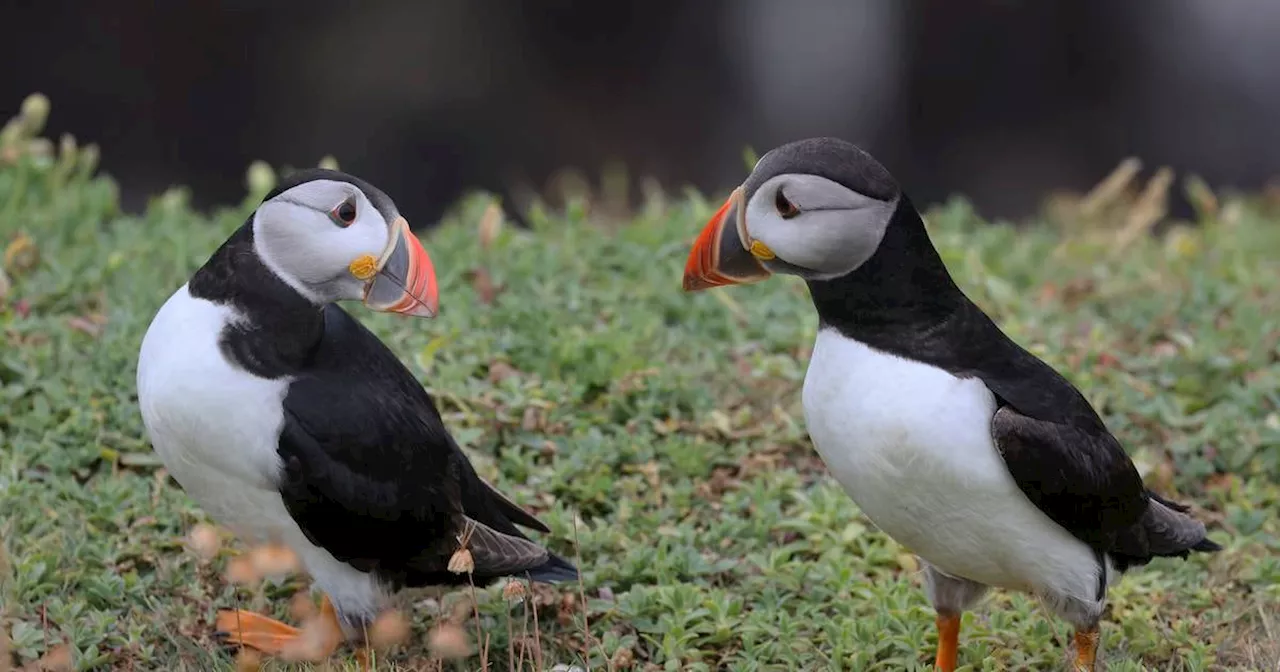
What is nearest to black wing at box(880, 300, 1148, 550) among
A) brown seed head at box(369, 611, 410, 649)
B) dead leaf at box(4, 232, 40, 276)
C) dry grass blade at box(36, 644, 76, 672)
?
brown seed head at box(369, 611, 410, 649)

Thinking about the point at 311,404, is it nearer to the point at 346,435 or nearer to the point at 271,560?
the point at 346,435

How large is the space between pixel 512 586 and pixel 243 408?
2.30 ft

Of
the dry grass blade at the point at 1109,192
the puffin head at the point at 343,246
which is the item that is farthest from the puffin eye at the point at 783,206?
the dry grass blade at the point at 1109,192

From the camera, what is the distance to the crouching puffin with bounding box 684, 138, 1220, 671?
10.7ft

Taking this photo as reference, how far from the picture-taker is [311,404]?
3.38 metres

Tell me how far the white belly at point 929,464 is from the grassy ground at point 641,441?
47cm

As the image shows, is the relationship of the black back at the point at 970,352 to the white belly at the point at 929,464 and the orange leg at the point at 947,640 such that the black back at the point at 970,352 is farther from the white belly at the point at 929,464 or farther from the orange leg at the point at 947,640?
the orange leg at the point at 947,640

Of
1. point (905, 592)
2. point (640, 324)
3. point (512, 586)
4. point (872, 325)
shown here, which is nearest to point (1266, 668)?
point (905, 592)

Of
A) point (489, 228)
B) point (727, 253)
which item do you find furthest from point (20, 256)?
point (727, 253)

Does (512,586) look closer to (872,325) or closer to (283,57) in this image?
(872,325)

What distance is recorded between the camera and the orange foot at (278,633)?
3400mm

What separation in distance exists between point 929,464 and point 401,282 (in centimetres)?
118

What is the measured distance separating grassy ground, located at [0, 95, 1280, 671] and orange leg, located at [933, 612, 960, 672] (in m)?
0.12

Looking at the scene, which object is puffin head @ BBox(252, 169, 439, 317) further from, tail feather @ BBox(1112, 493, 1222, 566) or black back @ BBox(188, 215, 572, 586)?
tail feather @ BBox(1112, 493, 1222, 566)
